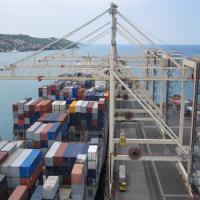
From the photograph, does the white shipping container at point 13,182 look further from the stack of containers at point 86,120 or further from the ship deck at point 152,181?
the stack of containers at point 86,120

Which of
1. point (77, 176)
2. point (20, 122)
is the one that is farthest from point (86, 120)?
point (77, 176)

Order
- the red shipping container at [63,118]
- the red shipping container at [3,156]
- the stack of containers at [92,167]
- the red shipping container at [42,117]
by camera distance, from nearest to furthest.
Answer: the red shipping container at [3,156]
the stack of containers at [92,167]
the red shipping container at [63,118]
the red shipping container at [42,117]

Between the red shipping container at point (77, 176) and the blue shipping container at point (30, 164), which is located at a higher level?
the blue shipping container at point (30, 164)

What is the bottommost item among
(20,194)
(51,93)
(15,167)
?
(20,194)

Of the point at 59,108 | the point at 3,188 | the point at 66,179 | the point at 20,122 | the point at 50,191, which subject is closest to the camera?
the point at 50,191

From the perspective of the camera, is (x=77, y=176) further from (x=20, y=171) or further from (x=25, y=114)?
(x=25, y=114)

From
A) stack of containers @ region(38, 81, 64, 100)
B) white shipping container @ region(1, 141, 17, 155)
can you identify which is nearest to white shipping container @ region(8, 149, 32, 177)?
white shipping container @ region(1, 141, 17, 155)

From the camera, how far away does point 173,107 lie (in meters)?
66.8

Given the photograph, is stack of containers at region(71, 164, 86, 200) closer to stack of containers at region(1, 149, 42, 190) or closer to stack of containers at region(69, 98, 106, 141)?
stack of containers at region(1, 149, 42, 190)

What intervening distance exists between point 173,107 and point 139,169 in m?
34.9

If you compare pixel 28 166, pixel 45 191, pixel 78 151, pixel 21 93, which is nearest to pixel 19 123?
pixel 78 151

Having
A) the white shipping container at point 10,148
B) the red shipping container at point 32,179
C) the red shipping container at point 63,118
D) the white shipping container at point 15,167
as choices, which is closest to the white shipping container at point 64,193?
the red shipping container at point 32,179

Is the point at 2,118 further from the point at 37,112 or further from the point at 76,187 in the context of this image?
the point at 76,187

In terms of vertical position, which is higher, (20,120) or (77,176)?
(20,120)
